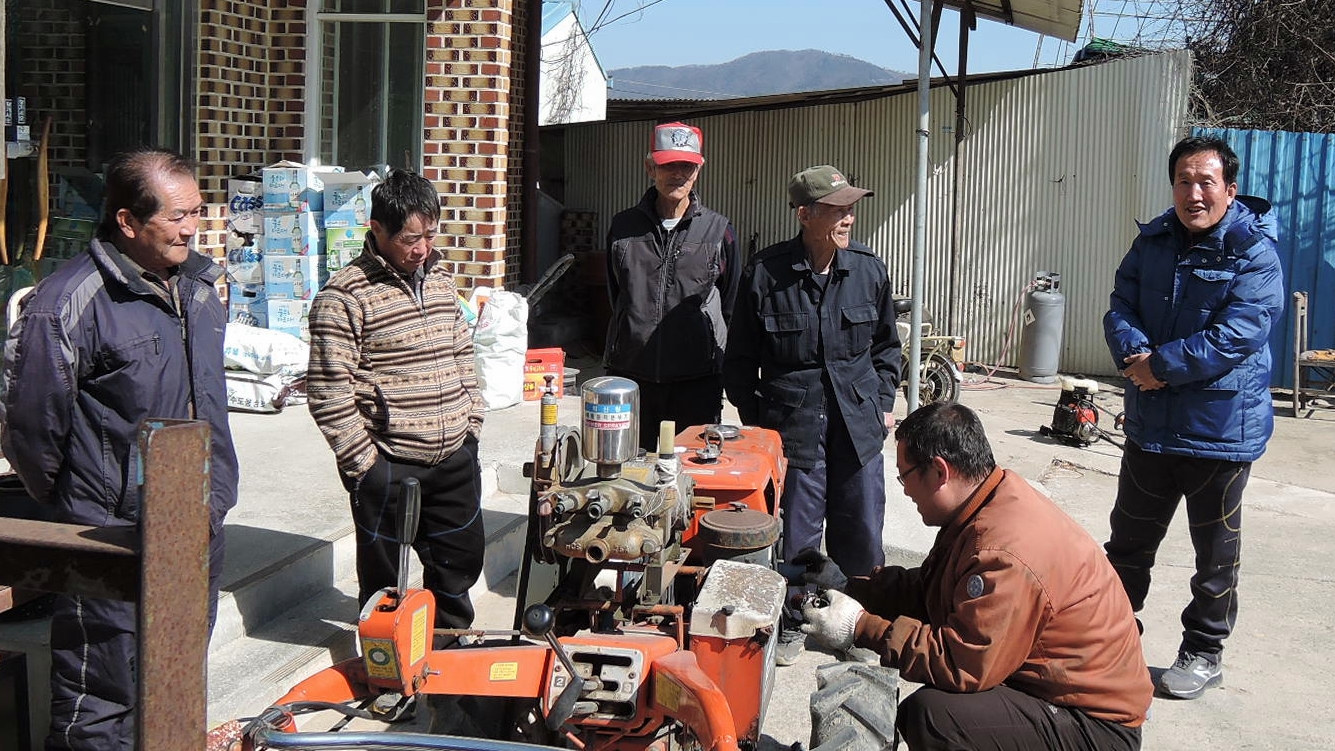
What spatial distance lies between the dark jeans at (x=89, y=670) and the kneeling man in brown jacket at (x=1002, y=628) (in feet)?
5.84

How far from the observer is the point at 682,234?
5098mm

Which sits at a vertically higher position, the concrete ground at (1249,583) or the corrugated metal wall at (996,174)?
the corrugated metal wall at (996,174)

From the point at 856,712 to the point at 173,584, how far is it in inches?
78.4

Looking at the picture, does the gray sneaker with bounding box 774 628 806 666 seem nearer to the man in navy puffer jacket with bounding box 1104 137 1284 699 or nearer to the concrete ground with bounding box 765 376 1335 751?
the concrete ground with bounding box 765 376 1335 751

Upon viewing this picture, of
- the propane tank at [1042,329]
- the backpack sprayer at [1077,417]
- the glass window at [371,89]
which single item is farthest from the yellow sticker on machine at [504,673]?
the propane tank at [1042,329]

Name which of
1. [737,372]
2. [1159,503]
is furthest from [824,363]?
[1159,503]

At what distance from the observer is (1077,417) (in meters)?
8.68

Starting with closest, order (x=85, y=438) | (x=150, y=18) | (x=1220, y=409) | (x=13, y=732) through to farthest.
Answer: (x=85, y=438)
(x=13, y=732)
(x=1220, y=409)
(x=150, y=18)

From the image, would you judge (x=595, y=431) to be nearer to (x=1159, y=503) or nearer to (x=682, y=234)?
(x=682, y=234)

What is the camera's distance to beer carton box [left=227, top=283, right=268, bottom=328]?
7.74 meters

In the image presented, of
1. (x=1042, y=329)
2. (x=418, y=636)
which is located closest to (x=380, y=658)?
(x=418, y=636)

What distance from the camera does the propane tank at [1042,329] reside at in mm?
11266

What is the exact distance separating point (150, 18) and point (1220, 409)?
6.45 meters

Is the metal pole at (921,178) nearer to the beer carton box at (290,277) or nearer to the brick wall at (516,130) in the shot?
the brick wall at (516,130)
